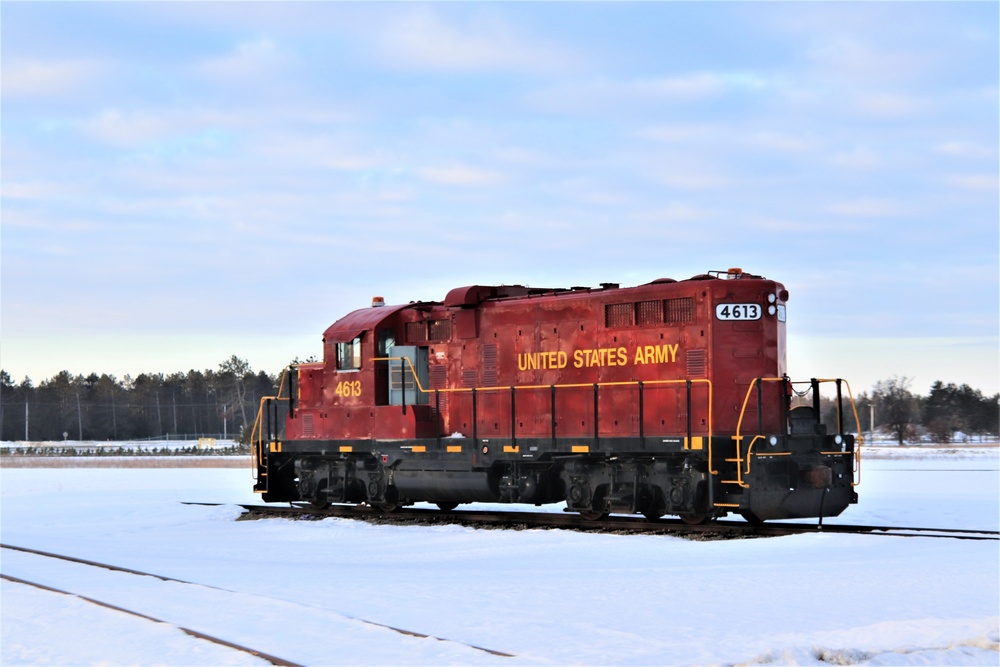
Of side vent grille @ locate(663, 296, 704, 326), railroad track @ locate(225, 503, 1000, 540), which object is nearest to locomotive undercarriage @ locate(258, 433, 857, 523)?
railroad track @ locate(225, 503, 1000, 540)

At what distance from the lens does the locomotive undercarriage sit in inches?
620

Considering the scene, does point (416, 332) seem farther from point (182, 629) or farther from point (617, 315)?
point (182, 629)

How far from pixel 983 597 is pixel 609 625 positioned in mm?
3666

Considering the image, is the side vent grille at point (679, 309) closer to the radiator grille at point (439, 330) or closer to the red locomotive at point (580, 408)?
the red locomotive at point (580, 408)

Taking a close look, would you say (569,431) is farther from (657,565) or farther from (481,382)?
(657,565)

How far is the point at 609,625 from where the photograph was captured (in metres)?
9.07

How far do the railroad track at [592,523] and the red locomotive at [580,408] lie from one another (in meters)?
0.28

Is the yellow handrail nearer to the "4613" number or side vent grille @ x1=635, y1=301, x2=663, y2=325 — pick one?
the "4613" number

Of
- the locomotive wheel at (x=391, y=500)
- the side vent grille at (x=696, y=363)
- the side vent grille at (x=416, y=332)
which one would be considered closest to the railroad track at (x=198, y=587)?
the locomotive wheel at (x=391, y=500)

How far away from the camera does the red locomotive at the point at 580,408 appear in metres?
16.1

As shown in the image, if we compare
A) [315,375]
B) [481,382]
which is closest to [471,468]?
[481,382]

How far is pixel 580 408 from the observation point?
58.7 ft

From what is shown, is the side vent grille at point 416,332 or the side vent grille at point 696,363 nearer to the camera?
the side vent grille at point 696,363

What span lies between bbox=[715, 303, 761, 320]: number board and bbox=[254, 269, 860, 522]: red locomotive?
0.07ft
